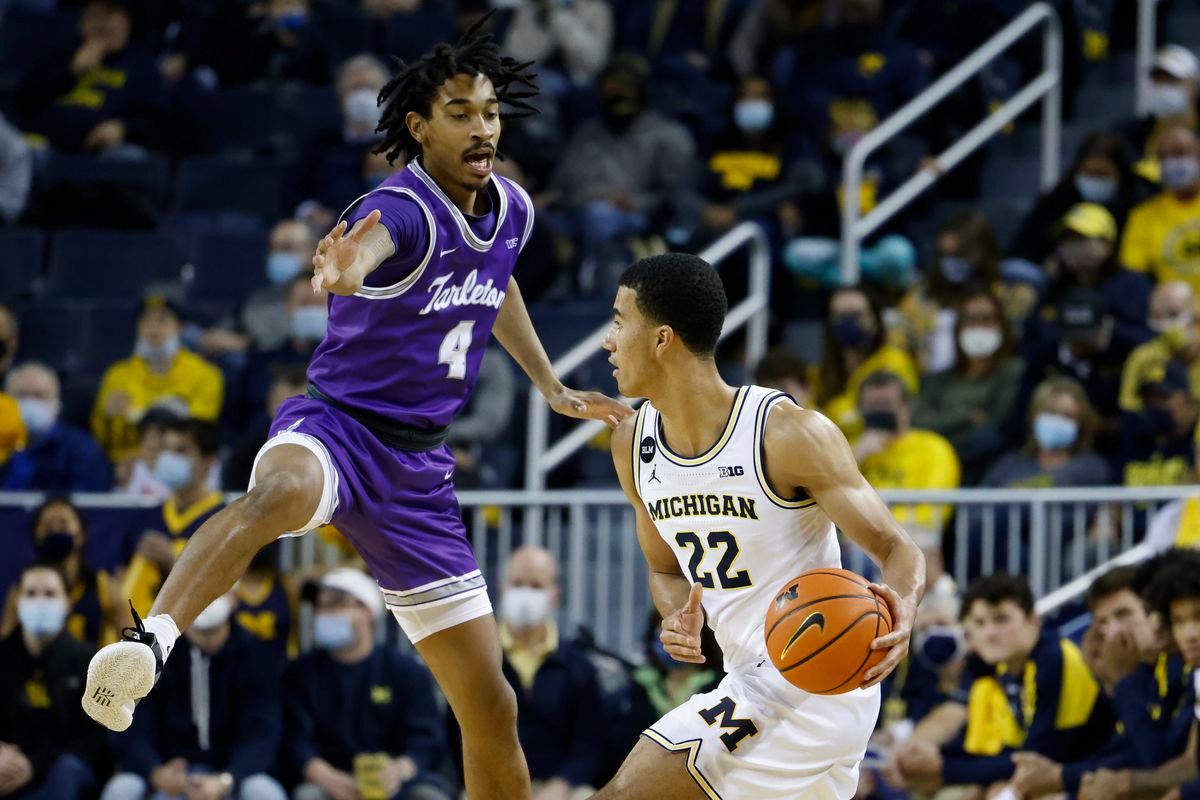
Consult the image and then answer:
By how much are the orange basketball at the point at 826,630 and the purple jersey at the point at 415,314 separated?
148cm

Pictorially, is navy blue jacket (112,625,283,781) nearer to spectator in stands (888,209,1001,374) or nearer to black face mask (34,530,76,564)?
black face mask (34,530,76,564)

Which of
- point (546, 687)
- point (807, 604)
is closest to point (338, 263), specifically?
point (807, 604)

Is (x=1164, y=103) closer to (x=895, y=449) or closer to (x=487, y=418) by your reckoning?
(x=895, y=449)

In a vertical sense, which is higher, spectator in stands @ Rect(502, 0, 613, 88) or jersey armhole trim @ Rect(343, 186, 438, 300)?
spectator in stands @ Rect(502, 0, 613, 88)

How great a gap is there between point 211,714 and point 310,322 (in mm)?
2920

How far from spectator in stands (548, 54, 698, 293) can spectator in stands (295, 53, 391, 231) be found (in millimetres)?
1346

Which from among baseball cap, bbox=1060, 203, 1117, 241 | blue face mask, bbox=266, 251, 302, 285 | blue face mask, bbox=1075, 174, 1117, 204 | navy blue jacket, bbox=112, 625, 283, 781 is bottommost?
navy blue jacket, bbox=112, 625, 283, 781

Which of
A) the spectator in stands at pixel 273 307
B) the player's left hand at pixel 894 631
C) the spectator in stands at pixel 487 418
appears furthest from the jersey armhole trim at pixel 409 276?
the spectator in stands at pixel 273 307

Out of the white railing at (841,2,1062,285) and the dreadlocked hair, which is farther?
the white railing at (841,2,1062,285)

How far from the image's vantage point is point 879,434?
1183cm

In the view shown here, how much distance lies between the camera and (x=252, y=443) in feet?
40.7

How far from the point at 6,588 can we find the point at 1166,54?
7.87 meters

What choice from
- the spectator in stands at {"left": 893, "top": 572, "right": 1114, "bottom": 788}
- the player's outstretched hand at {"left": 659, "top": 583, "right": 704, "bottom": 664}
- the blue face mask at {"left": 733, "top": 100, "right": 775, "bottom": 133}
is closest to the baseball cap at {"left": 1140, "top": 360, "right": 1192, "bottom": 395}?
the spectator in stands at {"left": 893, "top": 572, "right": 1114, "bottom": 788}

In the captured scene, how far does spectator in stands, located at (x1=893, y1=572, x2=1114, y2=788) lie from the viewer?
10.0 meters
